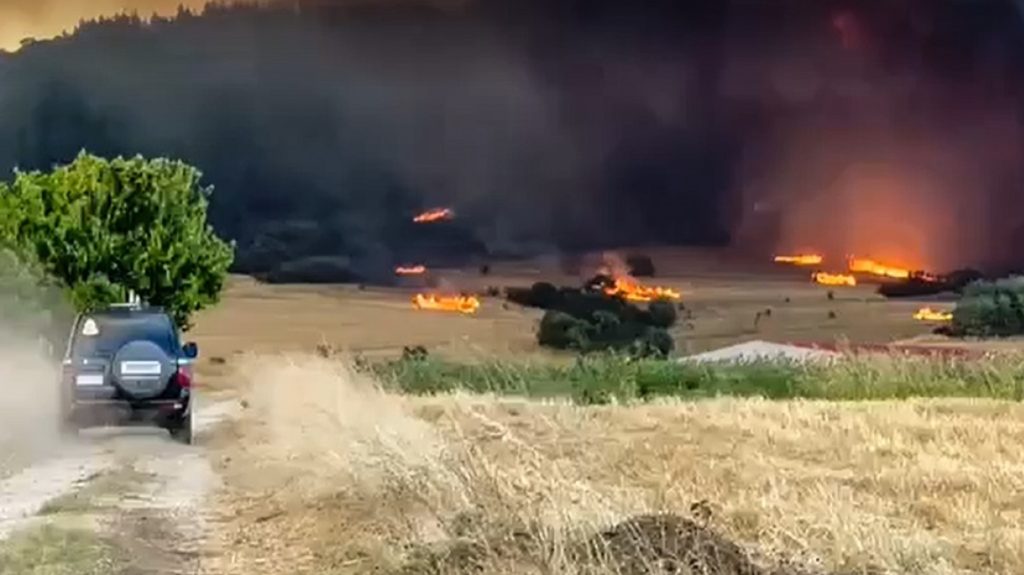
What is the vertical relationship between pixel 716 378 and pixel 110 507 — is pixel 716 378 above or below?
below

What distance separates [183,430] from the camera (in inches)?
1115

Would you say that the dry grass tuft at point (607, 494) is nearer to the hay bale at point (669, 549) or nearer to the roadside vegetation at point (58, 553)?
the hay bale at point (669, 549)

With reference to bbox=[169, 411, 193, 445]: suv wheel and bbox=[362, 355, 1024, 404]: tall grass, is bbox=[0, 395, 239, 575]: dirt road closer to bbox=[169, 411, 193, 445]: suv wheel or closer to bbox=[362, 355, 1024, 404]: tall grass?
bbox=[169, 411, 193, 445]: suv wheel

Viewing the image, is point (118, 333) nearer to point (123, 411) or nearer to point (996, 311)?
point (123, 411)

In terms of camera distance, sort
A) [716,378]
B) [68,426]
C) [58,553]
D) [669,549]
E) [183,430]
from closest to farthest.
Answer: [669,549]
[58,553]
[68,426]
[183,430]
[716,378]

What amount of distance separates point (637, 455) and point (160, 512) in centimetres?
939

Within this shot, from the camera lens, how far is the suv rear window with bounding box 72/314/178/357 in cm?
2798

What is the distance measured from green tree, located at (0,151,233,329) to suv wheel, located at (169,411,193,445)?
33.1m

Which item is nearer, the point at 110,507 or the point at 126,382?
the point at 110,507

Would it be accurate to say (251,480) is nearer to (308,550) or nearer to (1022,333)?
(308,550)

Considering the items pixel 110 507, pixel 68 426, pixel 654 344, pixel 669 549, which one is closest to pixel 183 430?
pixel 68 426

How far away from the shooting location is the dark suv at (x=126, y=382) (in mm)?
27375

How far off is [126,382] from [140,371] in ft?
0.99

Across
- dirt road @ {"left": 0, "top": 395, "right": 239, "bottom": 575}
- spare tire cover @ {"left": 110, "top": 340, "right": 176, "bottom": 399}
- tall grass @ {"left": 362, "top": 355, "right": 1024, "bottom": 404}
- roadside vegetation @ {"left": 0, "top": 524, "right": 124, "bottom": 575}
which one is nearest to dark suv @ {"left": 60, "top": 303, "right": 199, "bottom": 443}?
spare tire cover @ {"left": 110, "top": 340, "right": 176, "bottom": 399}
